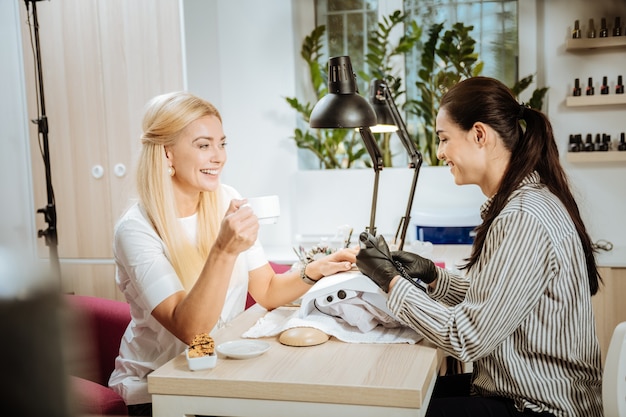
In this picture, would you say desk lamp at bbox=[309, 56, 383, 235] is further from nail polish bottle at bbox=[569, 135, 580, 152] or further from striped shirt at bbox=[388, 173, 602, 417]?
nail polish bottle at bbox=[569, 135, 580, 152]

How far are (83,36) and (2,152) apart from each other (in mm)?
685

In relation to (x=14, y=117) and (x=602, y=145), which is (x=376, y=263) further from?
(x=14, y=117)

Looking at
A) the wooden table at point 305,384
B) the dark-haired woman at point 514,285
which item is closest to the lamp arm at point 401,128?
the dark-haired woman at point 514,285

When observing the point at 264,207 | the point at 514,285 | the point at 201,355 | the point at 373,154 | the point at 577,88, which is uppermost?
the point at 577,88

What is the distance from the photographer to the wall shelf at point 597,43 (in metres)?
3.26

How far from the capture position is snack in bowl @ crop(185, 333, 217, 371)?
53.1 inches

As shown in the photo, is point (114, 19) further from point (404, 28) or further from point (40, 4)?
point (404, 28)

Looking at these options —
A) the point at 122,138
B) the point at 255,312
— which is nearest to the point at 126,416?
the point at 255,312

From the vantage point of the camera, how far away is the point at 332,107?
1.88 metres

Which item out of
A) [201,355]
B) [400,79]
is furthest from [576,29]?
[201,355]

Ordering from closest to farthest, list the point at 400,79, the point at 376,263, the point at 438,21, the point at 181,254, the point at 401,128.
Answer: the point at 376,263, the point at 181,254, the point at 401,128, the point at 400,79, the point at 438,21

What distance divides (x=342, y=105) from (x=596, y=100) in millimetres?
1972

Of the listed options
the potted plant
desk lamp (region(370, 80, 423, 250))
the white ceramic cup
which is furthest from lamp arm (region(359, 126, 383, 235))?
the potted plant

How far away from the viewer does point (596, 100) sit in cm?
331
